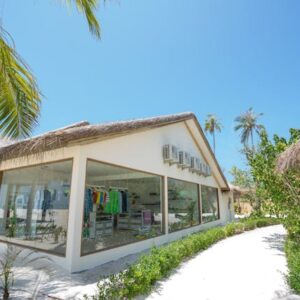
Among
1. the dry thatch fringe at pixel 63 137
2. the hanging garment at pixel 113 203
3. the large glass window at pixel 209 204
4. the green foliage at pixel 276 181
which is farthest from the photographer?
the large glass window at pixel 209 204

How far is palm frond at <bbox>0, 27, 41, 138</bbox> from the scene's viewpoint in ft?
12.2

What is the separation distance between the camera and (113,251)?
7.11 m

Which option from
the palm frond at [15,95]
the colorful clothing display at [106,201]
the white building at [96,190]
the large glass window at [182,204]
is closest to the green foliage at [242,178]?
the large glass window at [182,204]

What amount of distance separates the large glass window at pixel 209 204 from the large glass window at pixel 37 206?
9940 millimetres

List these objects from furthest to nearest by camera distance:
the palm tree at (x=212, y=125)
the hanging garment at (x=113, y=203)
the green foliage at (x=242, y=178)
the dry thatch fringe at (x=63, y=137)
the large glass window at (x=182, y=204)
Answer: the palm tree at (x=212, y=125) < the green foliage at (x=242, y=178) < the large glass window at (x=182, y=204) < the hanging garment at (x=113, y=203) < the dry thatch fringe at (x=63, y=137)

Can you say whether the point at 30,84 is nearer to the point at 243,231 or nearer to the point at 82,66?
the point at 82,66

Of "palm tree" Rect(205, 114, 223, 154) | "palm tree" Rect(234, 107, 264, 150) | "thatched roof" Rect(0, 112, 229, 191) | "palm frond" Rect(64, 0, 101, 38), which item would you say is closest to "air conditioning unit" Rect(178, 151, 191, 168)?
"thatched roof" Rect(0, 112, 229, 191)

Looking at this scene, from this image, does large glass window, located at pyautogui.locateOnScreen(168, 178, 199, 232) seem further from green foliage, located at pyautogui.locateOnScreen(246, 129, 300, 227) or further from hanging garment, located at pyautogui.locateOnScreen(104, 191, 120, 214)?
green foliage, located at pyautogui.locateOnScreen(246, 129, 300, 227)

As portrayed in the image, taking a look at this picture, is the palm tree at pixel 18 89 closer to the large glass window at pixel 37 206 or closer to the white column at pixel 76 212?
the white column at pixel 76 212

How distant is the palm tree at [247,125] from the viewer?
3388cm

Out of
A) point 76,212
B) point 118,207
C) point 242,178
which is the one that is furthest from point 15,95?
point 242,178

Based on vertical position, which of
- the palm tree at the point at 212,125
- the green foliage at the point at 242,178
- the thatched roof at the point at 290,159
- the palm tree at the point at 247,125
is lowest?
the thatched roof at the point at 290,159

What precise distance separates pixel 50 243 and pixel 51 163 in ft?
7.52

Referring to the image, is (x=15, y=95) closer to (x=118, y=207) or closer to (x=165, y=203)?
(x=118, y=207)
